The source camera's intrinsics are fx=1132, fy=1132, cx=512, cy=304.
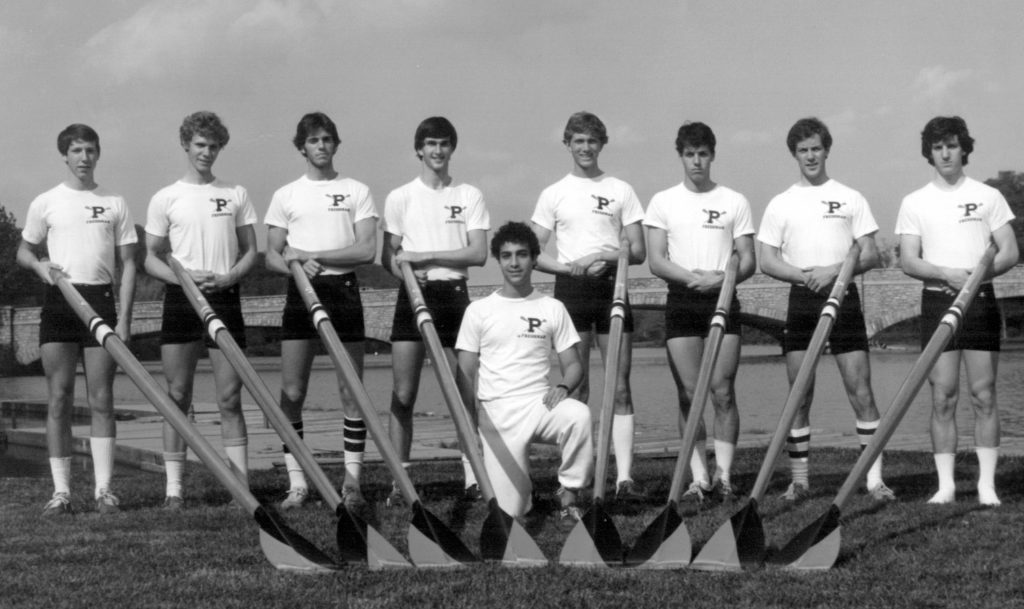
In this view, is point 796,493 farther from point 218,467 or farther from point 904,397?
point 218,467

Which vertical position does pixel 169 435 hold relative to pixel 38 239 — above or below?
below

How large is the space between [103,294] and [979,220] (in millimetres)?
4788

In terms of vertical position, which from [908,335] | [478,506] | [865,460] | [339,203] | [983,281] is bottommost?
[908,335]

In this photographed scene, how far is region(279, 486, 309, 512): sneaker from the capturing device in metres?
6.11

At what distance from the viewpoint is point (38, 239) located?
6266 millimetres

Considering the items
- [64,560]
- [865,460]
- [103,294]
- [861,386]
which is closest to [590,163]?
[861,386]

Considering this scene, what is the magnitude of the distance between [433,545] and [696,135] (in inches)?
115

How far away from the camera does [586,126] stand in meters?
6.41

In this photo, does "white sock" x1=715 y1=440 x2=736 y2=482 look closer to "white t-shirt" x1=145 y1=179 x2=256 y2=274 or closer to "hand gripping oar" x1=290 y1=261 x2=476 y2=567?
"hand gripping oar" x1=290 y1=261 x2=476 y2=567

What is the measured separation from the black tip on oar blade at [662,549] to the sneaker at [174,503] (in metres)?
2.80

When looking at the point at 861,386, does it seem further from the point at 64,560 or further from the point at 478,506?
the point at 64,560

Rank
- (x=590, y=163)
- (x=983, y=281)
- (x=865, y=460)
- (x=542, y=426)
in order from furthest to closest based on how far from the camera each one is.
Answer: (x=590, y=163)
(x=983, y=281)
(x=542, y=426)
(x=865, y=460)

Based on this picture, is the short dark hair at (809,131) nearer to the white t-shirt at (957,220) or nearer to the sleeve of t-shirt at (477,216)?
the white t-shirt at (957,220)

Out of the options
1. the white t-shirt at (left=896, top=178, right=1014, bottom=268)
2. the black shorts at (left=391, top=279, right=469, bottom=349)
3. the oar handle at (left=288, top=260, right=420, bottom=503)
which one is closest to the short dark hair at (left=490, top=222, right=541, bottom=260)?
the black shorts at (left=391, top=279, right=469, bottom=349)
